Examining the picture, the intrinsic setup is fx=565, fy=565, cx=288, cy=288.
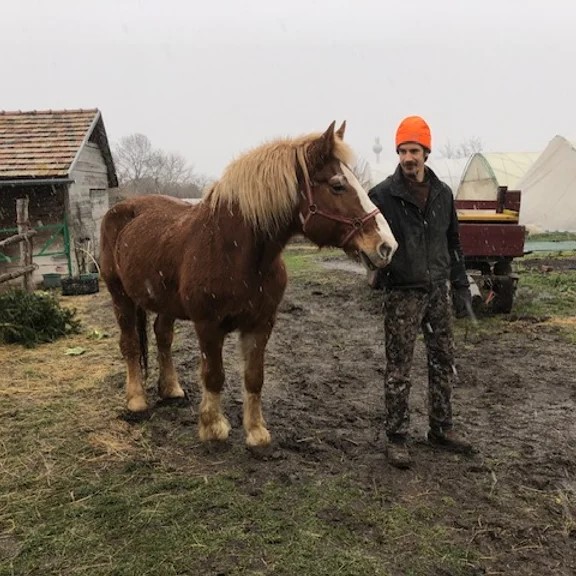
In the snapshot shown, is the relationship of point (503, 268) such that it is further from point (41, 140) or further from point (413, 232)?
point (41, 140)

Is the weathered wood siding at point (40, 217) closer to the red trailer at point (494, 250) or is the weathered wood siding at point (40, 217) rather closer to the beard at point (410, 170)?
the red trailer at point (494, 250)

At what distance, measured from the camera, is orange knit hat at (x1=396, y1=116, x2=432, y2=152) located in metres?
3.31

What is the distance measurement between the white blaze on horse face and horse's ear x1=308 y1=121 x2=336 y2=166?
0.10 m

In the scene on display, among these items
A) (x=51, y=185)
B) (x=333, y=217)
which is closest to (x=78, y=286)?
(x=51, y=185)

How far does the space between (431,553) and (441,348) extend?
1373 mm

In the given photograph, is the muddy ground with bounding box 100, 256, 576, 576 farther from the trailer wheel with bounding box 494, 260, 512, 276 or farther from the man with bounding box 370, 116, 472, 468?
the trailer wheel with bounding box 494, 260, 512, 276

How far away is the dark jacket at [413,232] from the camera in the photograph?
3396 mm

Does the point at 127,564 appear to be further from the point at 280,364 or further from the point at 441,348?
the point at 280,364

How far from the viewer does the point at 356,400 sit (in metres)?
4.64

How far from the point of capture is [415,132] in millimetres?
3312

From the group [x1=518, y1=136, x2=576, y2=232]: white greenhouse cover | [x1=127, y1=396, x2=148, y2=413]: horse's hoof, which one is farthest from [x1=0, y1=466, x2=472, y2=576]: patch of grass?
[x1=518, y1=136, x2=576, y2=232]: white greenhouse cover

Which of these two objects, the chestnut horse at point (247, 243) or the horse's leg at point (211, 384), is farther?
the horse's leg at point (211, 384)

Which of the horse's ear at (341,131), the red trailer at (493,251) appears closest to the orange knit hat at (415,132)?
the horse's ear at (341,131)

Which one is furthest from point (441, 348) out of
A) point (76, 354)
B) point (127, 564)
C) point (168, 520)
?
point (76, 354)
